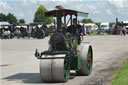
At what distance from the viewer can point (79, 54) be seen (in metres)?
12.1

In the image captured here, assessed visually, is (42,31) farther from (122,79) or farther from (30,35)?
(122,79)

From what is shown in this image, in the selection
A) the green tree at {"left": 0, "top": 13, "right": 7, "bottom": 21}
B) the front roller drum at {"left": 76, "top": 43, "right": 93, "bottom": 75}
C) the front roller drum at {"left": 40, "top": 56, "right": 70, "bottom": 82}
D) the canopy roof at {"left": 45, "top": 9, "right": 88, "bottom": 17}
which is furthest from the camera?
the green tree at {"left": 0, "top": 13, "right": 7, "bottom": 21}

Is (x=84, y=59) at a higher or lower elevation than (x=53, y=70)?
higher

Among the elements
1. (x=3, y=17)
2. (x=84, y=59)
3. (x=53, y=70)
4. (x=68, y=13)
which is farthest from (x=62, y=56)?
(x=3, y=17)

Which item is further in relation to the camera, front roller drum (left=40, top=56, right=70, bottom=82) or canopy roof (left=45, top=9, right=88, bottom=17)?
canopy roof (left=45, top=9, right=88, bottom=17)

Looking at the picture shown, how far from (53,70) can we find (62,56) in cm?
54

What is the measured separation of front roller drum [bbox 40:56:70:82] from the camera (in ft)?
34.6

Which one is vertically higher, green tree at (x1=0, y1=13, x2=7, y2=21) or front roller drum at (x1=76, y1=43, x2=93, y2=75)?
green tree at (x1=0, y1=13, x2=7, y2=21)

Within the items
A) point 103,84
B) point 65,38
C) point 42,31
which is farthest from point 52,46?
point 42,31

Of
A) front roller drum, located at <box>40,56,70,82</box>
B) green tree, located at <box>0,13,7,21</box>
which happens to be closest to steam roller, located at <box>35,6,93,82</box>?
front roller drum, located at <box>40,56,70,82</box>

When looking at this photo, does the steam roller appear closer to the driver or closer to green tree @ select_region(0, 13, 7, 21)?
the driver

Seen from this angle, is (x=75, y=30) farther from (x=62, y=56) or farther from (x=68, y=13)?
(x=62, y=56)

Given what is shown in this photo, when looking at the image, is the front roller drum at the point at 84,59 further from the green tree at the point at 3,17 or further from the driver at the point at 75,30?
the green tree at the point at 3,17

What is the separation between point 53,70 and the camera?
34.7 feet
